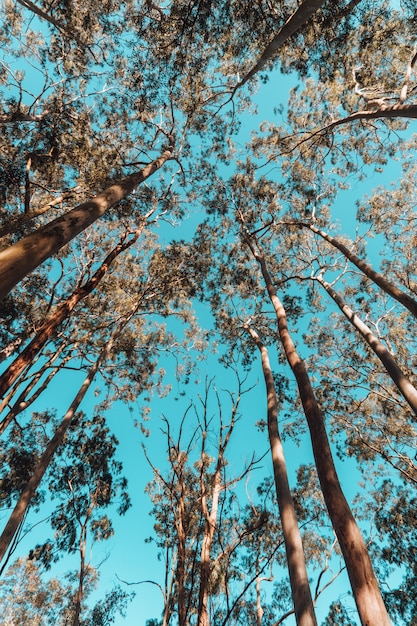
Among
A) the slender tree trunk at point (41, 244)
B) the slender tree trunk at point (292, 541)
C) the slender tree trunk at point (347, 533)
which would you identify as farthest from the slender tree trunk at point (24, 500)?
the slender tree trunk at point (347, 533)

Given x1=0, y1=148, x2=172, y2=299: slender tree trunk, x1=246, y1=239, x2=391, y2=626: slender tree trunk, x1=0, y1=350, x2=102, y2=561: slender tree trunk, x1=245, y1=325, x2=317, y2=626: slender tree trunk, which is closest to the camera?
x1=0, y1=148, x2=172, y2=299: slender tree trunk

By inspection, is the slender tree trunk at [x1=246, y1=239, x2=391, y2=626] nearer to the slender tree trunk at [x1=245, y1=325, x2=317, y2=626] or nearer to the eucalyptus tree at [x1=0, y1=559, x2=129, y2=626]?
the slender tree trunk at [x1=245, y1=325, x2=317, y2=626]

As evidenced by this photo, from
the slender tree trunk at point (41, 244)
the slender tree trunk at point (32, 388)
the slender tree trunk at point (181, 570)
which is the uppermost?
the slender tree trunk at point (32, 388)

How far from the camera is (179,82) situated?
350 inches

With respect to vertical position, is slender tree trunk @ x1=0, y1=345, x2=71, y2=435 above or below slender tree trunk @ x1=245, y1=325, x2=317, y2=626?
above

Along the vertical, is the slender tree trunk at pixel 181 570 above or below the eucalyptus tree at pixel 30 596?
below

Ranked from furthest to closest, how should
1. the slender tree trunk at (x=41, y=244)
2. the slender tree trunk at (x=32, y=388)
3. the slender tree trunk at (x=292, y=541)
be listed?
the slender tree trunk at (x=32, y=388) < the slender tree trunk at (x=292, y=541) < the slender tree trunk at (x=41, y=244)

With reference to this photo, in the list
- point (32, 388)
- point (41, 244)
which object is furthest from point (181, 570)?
point (32, 388)

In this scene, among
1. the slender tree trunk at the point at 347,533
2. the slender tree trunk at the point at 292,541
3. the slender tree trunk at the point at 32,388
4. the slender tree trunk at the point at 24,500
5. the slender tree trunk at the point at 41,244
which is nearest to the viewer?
the slender tree trunk at the point at 41,244

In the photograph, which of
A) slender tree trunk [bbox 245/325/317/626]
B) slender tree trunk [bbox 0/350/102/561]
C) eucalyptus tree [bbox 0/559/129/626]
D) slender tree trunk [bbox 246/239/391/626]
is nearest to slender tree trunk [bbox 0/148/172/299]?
slender tree trunk [bbox 246/239/391/626]

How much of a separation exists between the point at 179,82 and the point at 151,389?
936 cm

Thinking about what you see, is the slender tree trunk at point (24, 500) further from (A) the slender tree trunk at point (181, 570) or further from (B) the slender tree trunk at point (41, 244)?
(B) the slender tree trunk at point (41, 244)

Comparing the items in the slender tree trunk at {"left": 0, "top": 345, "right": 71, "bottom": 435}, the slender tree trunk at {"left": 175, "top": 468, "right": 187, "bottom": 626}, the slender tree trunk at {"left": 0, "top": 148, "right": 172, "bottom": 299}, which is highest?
the slender tree trunk at {"left": 0, "top": 345, "right": 71, "bottom": 435}

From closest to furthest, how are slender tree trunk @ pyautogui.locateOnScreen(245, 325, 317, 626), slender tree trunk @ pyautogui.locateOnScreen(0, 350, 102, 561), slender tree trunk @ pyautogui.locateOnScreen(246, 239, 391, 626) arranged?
slender tree trunk @ pyautogui.locateOnScreen(246, 239, 391, 626) → slender tree trunk @ pyautogui.locateOnScreen(245, 325, 317, 626) → slender tree trunk @ pyautogui.locateOnScreen(0, 350, 102, 561)
